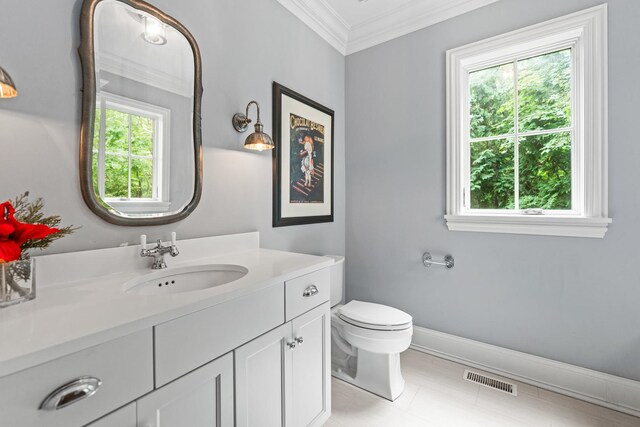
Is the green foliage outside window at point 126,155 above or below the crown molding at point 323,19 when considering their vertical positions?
below

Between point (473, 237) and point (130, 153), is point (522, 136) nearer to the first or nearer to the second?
point (473, 237)

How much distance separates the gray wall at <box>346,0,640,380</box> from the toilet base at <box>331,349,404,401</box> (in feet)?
2.05

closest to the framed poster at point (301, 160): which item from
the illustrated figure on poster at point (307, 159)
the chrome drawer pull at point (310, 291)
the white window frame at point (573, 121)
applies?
the illustrated figure on poster at point (307, 159)

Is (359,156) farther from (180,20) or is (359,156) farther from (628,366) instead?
(628,366)

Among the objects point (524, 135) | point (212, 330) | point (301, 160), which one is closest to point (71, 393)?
point (212, 330)

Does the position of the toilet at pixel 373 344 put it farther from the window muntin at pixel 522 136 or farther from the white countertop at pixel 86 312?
the window muntin at pixel 522 136

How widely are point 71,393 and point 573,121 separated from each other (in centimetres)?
Result: 254

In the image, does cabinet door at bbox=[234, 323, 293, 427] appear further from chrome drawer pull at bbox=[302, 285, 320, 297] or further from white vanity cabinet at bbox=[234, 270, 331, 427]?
chrome drawer pull at bbox=[302, 285, 320, 297]

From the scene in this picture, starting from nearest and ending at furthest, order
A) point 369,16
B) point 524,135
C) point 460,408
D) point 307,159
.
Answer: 1. point 460,408
2. point 524,135
3. point 307,159
4. point 369,16

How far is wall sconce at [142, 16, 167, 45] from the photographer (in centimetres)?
124

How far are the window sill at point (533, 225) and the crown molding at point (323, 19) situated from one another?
1.71 m

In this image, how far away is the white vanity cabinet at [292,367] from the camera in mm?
991

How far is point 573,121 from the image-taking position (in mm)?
1744

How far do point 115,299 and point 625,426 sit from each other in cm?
241
